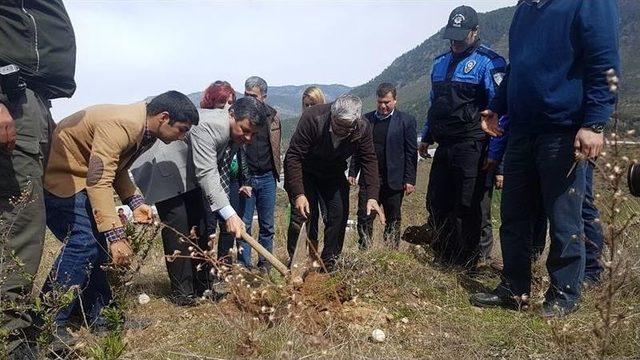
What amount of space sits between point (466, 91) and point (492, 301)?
160 centimetres

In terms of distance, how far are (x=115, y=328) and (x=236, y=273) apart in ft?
2.96

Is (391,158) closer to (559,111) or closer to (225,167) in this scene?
(225,167)

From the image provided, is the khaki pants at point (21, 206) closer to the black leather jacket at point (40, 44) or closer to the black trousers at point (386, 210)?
the black leather jacket at point (40, 44)

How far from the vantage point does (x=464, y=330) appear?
2.84 metres

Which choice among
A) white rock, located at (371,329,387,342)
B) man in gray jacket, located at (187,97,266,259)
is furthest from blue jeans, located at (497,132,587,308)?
man in gray jacket, located at (187,97,266,259)

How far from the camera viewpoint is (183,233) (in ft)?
11.5

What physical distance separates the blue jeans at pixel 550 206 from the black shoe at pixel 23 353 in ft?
8.44

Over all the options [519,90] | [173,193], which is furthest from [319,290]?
[519,90]

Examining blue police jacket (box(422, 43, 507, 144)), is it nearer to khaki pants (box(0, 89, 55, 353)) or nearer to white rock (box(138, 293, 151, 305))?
white rock (box(138, 293, 151, 305))

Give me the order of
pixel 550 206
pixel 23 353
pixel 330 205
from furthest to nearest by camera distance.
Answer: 1. pixel 330 205
2. pixel 550 206
3. pixel 23 353

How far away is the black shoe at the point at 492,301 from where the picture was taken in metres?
3.23

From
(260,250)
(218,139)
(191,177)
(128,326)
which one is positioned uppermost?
(218,139)

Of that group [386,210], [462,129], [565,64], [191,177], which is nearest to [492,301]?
[462,129]

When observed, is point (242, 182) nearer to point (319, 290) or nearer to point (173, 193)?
point (173, 193)
